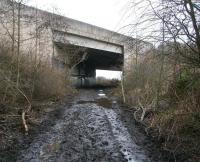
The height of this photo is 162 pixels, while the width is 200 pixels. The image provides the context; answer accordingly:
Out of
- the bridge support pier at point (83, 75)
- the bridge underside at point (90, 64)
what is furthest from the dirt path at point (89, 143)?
the bridge support pier at point (83, 75)

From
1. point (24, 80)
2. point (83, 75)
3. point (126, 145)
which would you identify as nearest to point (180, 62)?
point (126, 145)

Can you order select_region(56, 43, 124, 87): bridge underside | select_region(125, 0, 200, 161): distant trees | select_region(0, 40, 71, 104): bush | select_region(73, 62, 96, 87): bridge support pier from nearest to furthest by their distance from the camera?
select_region(125, 0, 200, 161): distant trees
select_region(0, 40, 71, 104): bush
select_region(56, 43, 124, 87): bridge underside
select_region(73, 62, 96, 87): bridge support pier

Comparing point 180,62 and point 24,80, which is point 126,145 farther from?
point 24,80

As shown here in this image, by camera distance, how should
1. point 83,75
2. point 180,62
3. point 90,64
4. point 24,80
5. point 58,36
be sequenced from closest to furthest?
point 180,62, point 24,80, point 58,36, point 83,75, point 90,64

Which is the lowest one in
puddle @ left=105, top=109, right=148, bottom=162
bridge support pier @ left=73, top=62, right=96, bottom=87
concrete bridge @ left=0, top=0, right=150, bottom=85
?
puddle @ left=105, top=109, right=148, bottom=162

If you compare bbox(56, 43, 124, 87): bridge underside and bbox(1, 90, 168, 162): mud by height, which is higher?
bbox(56, 43, 124, 87): bridge underside

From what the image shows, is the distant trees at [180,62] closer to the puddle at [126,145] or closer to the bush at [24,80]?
the puddle at [126,145]

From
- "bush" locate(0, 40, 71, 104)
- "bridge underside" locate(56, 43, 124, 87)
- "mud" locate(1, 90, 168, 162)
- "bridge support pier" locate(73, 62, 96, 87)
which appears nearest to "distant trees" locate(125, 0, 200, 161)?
"mud" locate(1, 90, 168, 162)

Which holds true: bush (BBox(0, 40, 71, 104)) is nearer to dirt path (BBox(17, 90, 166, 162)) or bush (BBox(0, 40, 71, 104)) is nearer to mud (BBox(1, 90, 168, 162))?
mud (BBox(1, 90, 168, 162))

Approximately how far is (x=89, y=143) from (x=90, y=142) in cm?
11

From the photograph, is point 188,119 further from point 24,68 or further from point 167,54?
point 24,68

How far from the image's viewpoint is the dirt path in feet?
21.7

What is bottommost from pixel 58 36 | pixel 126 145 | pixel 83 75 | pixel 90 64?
pixel 126 145

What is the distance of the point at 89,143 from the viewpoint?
7.73 metres
